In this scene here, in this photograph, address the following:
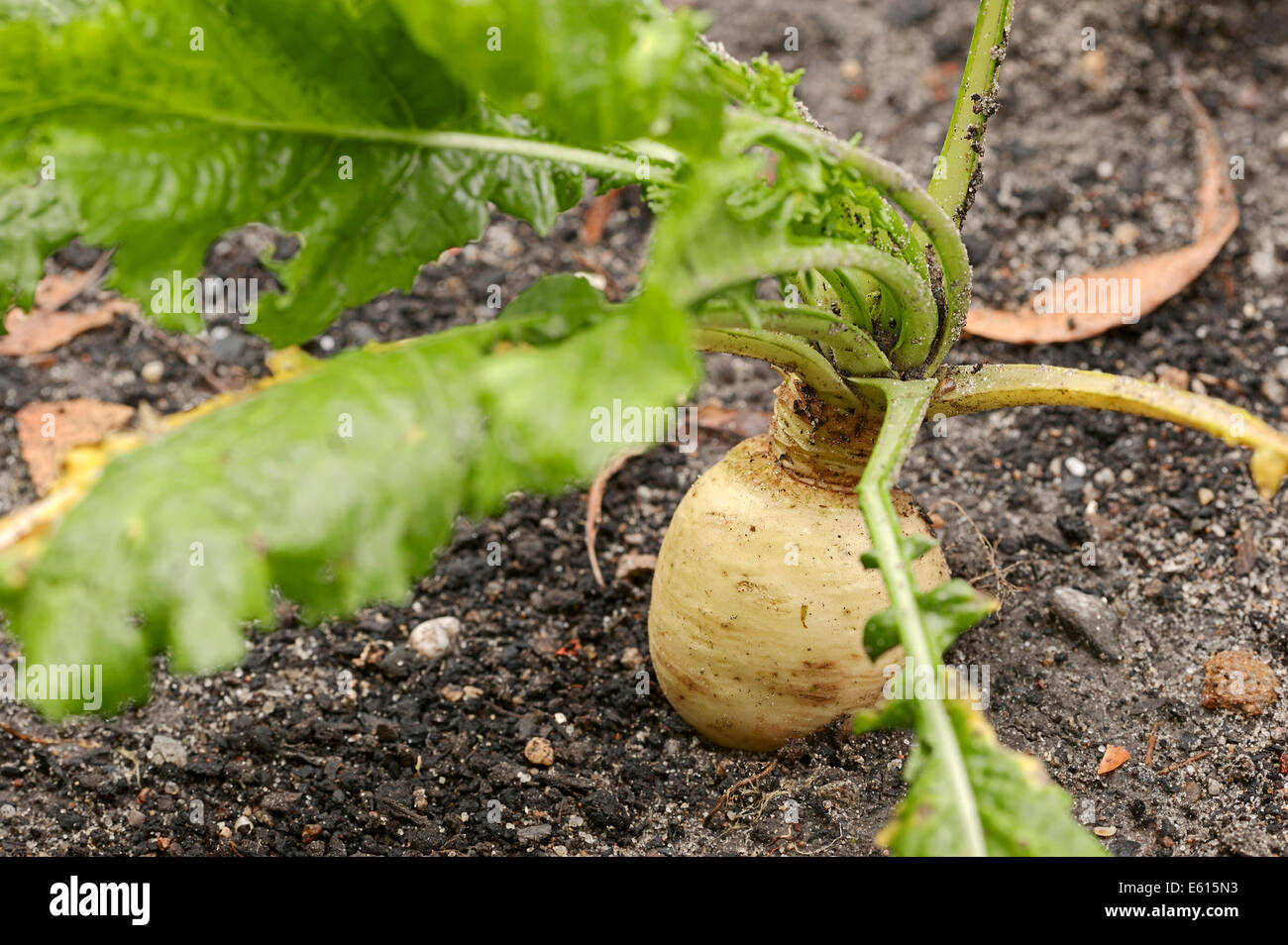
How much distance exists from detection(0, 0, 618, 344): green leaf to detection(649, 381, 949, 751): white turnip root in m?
0.58

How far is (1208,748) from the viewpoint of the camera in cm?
229

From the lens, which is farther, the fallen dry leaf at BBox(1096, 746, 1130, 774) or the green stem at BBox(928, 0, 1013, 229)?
the fallen dry leaf at BBox(1096, 746, 1130, 774)

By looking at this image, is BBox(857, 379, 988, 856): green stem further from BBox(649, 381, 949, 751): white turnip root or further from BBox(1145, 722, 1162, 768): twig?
BBox(1145, 722, 1162, 768): twig

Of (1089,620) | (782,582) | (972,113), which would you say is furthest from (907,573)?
(1089,620)

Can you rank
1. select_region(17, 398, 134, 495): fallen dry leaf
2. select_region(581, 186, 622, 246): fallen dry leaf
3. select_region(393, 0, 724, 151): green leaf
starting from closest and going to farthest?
1. select_region(393, 0, 724, 151): green leaf
2. select_region(17, 398, 134, 495): fallen dry leaf
3. select_region(581, 186, 622, 246): fallen dry leaf

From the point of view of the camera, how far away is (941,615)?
157 cm

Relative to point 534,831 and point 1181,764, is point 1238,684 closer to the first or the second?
point 1181,764

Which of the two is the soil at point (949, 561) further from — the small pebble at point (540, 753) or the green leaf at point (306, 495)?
the green leaf at point (306, 495)

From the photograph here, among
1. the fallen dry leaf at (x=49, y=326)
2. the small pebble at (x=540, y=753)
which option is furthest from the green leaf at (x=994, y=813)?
the fallen dry leaf at (x=49, y=326)

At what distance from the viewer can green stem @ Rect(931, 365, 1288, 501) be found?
1.83 metres

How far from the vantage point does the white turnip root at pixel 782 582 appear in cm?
211

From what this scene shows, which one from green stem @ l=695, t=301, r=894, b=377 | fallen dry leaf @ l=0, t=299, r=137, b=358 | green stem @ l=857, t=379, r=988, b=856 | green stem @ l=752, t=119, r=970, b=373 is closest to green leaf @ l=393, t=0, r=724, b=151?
green stem @ l=752, t=119, r=970, b=373
